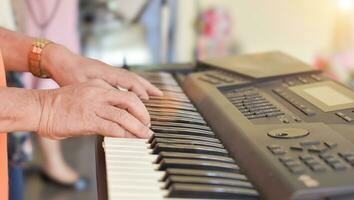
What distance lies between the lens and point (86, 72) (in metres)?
0.85

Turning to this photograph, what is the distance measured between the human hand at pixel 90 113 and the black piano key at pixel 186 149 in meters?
0.04

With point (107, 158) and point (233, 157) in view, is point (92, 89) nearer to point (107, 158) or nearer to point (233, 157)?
point (107, 158)

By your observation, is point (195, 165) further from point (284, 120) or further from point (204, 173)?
point (284, 120)

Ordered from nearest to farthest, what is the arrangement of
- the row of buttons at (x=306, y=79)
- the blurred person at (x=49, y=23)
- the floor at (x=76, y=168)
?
the row of buttons at (x=306, y=79) < the blurred person at (x=49, y=23) < the floor at (x=76, y=168)

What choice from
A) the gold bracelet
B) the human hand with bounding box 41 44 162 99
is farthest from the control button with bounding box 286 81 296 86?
the gold bracelet

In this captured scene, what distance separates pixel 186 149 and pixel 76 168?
162 cm

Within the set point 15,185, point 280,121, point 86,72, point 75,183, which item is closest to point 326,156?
point 280,121

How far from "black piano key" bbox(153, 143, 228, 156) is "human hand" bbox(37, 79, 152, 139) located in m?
0.04

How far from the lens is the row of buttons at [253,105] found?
Result: 73cm

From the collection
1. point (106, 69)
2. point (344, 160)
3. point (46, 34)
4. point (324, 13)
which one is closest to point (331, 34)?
point (324, 13)

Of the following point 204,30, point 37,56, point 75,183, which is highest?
point 37,56

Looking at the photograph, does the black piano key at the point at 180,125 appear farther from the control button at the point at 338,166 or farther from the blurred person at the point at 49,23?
the blurred person at the point at 49,23

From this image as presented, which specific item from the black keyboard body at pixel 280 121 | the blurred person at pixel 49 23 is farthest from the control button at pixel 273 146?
the blurred person at pixel 49 23

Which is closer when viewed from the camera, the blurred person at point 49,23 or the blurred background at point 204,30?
the blurred person at point 49,23
